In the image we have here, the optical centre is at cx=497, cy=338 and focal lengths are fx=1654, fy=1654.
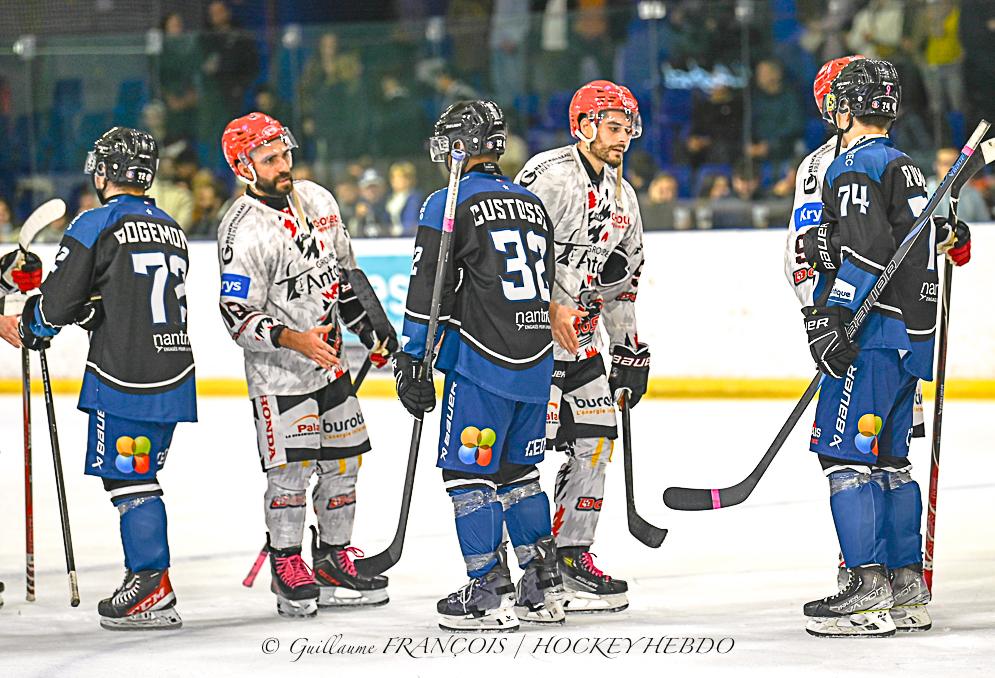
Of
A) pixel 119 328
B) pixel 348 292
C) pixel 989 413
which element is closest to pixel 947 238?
pixel 348 292

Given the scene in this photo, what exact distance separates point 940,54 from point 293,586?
244 inches

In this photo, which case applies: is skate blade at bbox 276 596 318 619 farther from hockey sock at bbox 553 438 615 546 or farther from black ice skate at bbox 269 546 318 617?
hockey sock at bbox 553 438 615 546

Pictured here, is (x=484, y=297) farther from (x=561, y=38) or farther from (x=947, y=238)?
(x=561, y=38)

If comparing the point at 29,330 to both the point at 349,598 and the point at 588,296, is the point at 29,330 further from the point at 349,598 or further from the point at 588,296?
the point at 588,296

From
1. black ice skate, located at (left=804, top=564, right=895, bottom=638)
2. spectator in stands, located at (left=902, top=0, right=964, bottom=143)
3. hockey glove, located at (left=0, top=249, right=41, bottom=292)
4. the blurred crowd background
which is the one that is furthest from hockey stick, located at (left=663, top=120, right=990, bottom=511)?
spectator in stands, located at (left=902, top=0, right=964, bottom=143)

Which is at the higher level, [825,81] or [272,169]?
[825,81]

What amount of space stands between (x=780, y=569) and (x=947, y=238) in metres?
1.43

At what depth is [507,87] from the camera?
10.7m

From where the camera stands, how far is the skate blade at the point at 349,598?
16.9 feet

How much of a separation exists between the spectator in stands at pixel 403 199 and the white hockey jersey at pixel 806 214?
597 cm

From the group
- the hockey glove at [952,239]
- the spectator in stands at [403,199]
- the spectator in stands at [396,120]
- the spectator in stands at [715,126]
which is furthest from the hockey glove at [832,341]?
the spectator in stands at [396,120]

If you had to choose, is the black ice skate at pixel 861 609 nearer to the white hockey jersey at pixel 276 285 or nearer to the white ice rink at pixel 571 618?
the white ice rink at pixel 571 618

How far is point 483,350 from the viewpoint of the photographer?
15.0 ft

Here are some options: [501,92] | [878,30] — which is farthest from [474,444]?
[501,92]
